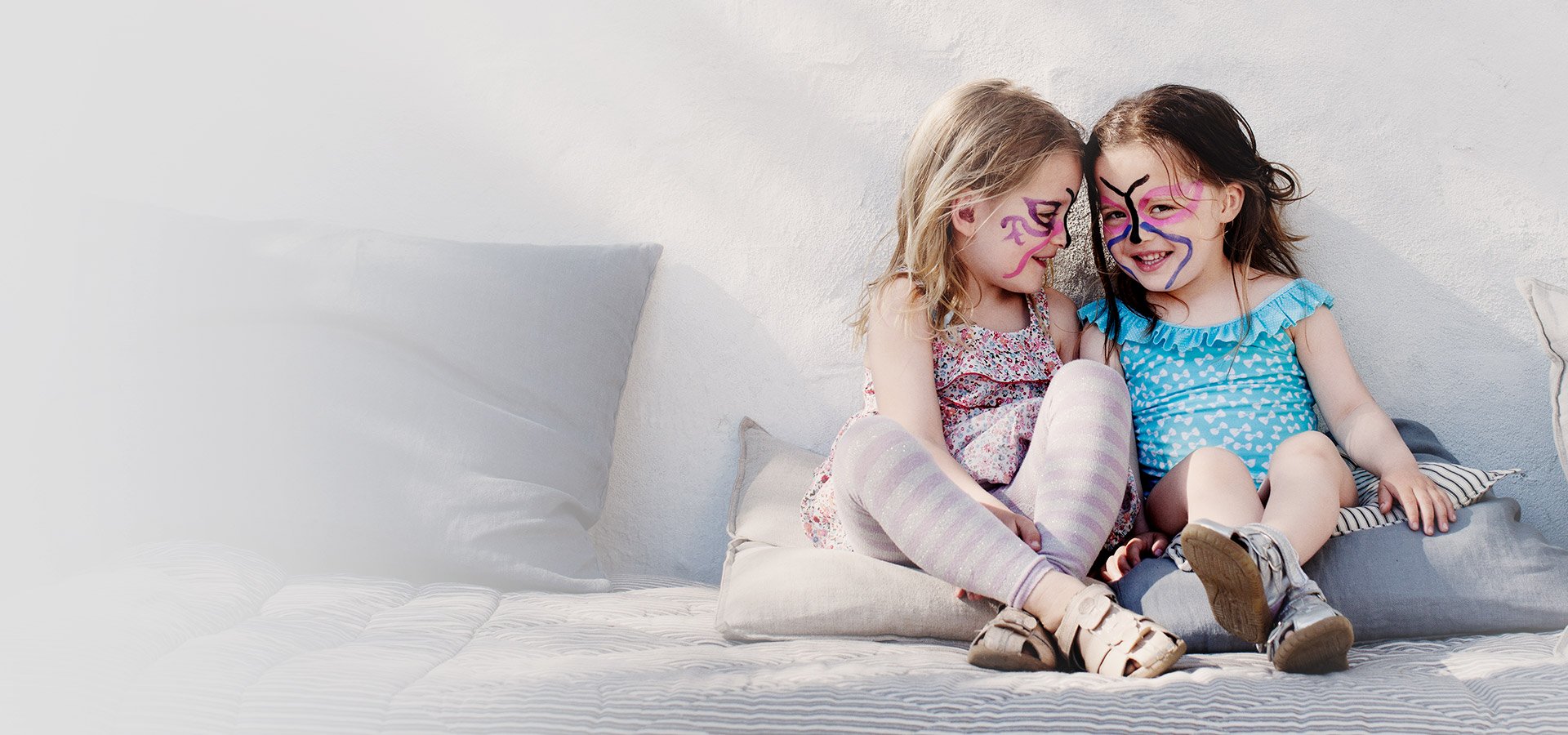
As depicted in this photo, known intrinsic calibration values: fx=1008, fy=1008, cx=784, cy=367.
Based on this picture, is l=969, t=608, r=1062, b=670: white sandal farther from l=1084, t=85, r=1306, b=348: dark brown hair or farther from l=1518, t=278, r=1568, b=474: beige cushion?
l=1518, t=278, r=1568, b=474: beige cushion

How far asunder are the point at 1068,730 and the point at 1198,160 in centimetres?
90

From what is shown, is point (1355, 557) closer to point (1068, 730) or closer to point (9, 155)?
point (1068, 730)

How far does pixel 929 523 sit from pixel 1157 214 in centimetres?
61

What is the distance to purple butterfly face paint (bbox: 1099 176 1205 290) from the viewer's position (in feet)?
4.56

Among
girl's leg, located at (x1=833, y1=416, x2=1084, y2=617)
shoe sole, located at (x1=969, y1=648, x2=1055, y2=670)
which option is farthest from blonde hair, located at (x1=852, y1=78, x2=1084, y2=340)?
shoe sole, located at (x1=969, y1=648, x2=1055, y2=670)

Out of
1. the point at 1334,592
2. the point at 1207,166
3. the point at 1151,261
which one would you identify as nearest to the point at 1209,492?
the point at 1334,592

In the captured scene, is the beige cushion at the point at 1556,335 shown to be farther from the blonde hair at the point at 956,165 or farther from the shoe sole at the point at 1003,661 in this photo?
the shoe sole at the point at 1003,661

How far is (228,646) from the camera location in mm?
944

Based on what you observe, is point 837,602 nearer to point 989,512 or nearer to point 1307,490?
point 989,512

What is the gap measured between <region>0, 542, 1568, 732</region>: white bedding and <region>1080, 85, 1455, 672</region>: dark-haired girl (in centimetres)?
33

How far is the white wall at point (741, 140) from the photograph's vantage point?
1.49 m

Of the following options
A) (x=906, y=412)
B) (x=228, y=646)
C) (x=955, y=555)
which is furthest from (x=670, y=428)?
(x=228, y=646)

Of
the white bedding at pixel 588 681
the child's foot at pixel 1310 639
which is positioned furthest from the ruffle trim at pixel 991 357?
the child's foot at pixel 1310 639

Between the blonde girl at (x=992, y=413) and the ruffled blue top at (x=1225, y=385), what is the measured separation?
0.43 ft
